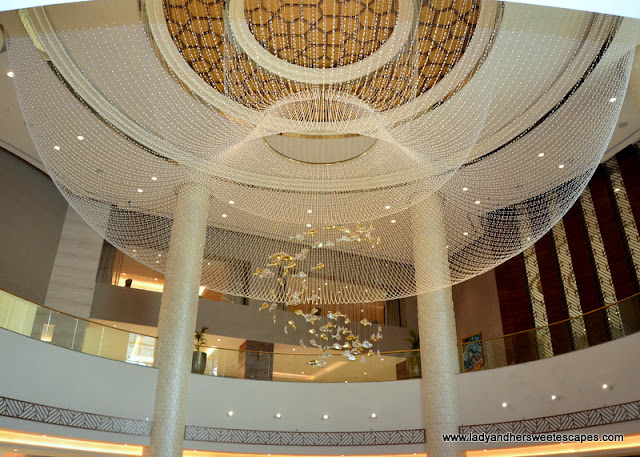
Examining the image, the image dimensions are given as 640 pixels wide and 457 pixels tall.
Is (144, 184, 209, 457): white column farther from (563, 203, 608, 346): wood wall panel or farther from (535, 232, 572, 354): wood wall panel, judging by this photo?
(563, 203, 608, 346): wood wall panel

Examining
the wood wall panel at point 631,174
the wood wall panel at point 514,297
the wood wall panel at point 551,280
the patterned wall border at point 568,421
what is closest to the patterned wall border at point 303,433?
the patterned wall border at point 568,421

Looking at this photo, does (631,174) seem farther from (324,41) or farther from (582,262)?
(324,41)

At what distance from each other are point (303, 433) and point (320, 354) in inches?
77.7

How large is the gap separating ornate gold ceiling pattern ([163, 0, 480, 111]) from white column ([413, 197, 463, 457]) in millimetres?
3715

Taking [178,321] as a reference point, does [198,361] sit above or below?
below

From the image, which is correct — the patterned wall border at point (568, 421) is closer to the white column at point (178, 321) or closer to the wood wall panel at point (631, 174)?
the wood wall panel at point (631, 174)

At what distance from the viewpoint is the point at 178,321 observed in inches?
Answer: 483

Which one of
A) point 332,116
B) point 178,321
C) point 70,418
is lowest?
point 70,418

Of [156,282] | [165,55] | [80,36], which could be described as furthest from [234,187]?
[156,282]

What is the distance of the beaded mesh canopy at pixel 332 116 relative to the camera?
8.98 metres

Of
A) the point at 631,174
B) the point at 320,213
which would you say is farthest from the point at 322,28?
the point at 631,174

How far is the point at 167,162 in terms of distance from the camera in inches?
489

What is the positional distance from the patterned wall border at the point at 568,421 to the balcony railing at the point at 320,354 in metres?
1.23

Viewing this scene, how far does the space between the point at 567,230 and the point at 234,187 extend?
8.43m
